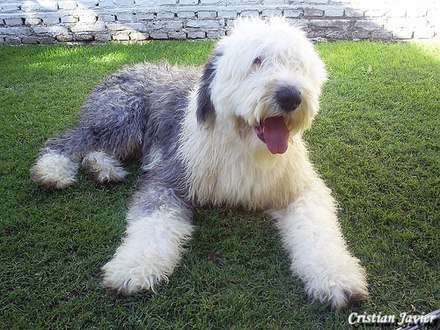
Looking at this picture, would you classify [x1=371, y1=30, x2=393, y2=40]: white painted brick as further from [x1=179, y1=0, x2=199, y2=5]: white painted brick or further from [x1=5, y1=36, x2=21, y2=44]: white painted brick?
[x1=5, y1=36, x2=21, y2=44]: white painted brick

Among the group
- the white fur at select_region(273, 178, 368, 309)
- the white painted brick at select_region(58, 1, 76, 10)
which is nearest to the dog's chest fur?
the white fur at select_region(273, 178, 368, 309)

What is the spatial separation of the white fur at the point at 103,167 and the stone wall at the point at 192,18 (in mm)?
3769

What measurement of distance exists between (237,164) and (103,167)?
1.25m

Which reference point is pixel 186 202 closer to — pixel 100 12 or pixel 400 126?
pixel 400 126

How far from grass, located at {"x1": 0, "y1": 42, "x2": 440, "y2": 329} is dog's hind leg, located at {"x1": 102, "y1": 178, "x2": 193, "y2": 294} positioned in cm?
8

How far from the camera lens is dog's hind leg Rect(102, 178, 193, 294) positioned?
8.94 ft

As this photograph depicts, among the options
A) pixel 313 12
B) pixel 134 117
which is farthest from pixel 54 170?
pixel 313 12

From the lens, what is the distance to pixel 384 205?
11.4 feet

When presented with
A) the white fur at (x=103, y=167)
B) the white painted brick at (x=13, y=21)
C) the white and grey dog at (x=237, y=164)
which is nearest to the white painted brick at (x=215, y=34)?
the white painted brick at (x=13, y=21)

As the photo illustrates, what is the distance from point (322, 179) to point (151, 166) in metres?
1.36

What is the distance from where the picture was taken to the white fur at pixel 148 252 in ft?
8.91

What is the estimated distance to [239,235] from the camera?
320 centimetres

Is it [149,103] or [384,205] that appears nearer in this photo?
[384,205]

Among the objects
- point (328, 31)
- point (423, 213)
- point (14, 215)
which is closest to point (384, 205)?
point (423, 213)
